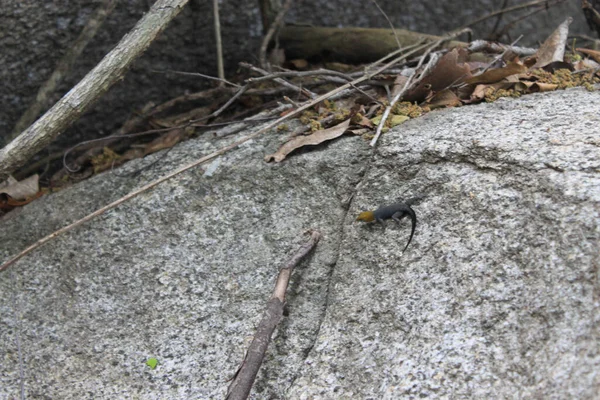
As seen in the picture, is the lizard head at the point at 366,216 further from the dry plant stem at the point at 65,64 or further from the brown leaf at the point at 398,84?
A: the dry plant stem at the point at 65,64

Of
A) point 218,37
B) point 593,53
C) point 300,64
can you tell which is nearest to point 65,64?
point 218,37

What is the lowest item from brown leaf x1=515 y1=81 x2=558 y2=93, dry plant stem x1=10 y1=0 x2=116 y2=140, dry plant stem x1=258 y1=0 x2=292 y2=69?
brown leaf x1=515 y1=81 x2=558 y2=93

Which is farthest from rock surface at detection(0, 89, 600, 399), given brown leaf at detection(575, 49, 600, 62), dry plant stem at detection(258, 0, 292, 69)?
dry plant stem at detection(258, 0, 292, 69)

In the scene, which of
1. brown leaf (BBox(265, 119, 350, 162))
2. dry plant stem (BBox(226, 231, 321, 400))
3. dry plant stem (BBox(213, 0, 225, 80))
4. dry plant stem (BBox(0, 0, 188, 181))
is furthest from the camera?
dry plant stem (BBox(213, 0, 225, 80))

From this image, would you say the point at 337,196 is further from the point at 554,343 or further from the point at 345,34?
the point at 345,34

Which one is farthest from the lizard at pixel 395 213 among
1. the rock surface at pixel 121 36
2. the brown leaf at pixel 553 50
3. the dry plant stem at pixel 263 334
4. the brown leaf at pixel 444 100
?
the rock surface at pixel 121 36

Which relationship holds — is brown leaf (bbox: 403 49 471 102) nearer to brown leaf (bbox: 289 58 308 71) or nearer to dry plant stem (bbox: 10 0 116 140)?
brown leaf (bbox: 289 58 308 71)

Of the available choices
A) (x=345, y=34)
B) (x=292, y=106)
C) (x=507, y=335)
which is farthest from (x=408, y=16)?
(x=507, y=335)
